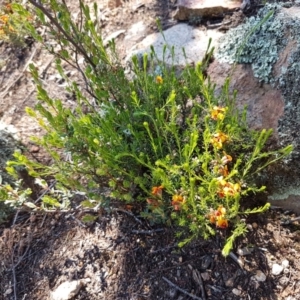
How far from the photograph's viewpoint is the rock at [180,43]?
2660 millimetres

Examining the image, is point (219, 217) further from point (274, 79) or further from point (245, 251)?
point (274, 79)

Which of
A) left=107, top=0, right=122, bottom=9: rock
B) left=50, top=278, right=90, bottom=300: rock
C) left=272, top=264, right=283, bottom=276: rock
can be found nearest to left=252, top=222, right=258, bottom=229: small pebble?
left=272, top=264, right=283, bottom=276: rock

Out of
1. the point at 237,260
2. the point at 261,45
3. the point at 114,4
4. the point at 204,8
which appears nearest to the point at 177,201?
the point at 237,260

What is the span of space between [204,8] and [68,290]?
7.34ft

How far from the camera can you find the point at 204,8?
2967mm

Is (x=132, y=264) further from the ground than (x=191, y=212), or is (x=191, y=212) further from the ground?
(x=191, y=212)

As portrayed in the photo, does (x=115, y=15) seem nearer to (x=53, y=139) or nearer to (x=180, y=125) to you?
(x=180, y=125)

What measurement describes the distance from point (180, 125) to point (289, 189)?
2.29 ft

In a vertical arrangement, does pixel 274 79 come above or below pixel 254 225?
above

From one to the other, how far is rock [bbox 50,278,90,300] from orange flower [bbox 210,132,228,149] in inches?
42.4

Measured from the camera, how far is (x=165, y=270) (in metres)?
2.05

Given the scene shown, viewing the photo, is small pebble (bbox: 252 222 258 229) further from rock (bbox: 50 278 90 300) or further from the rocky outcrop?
rock (bbox: 50 278 90 300)

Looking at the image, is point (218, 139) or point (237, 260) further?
point (237, 260)

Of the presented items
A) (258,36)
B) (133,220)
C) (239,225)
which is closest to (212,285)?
(239,225)
